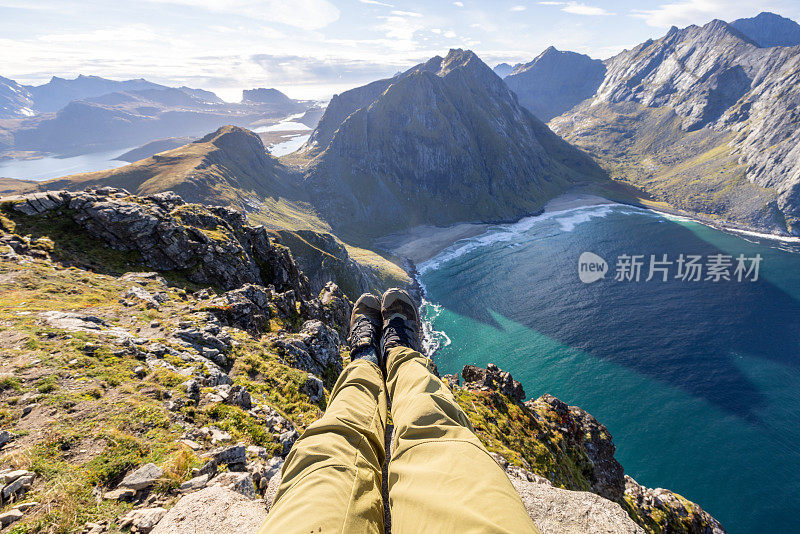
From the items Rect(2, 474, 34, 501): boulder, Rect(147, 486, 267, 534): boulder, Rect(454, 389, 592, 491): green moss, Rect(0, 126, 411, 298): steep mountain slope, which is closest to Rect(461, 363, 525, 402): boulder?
Rect(454, 389, 592, 491): green moss

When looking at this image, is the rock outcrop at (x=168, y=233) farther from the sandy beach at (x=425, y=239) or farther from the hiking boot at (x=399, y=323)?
the sandy beach at (x=425, y=239)

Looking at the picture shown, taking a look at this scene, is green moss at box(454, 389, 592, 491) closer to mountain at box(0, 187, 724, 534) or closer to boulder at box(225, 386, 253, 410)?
mountain at box(0, 187, 724, 534)

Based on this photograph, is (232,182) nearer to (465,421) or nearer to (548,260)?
(548,260)

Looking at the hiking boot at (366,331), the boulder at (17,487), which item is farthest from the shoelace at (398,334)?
the boulder at (17,487)

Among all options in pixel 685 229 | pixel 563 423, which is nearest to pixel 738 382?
pixel 563 423

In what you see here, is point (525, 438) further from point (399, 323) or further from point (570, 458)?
point (399, 323)

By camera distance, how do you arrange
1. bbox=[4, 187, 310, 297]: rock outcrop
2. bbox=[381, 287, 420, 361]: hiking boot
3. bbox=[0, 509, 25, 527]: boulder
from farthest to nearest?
bbox=[4, 187, 310, 297]: rock outcrop
bbox=[381, 287, 420, 361]: hiking boot
bbox=[0, 509, 25, 527]: boulder
